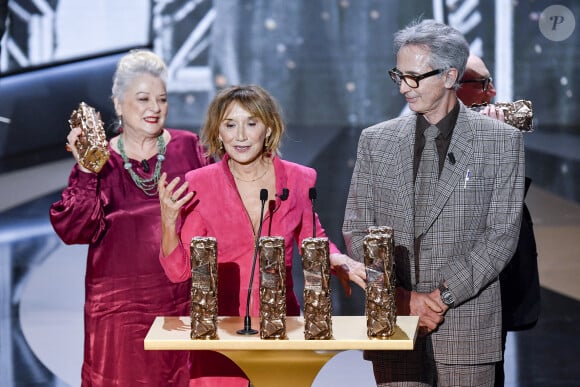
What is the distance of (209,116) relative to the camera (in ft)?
10.9

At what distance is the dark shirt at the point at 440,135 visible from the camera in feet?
11.2

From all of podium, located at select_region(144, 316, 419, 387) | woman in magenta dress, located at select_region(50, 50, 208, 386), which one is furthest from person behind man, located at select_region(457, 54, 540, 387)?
woman in magenta dress, located at select_region(50, 50, 208, 386)

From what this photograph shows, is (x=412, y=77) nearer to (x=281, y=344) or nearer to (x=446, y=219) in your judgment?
(x=446, y=219)

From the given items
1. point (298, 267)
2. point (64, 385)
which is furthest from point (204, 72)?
point (64, 385)

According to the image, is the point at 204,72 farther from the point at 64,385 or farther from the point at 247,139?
the point at 247,139

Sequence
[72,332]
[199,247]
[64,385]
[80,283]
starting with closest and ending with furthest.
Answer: [199,247]
[64,385]
[72,332]
[80,283]

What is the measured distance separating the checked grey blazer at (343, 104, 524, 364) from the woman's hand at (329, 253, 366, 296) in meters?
0.11

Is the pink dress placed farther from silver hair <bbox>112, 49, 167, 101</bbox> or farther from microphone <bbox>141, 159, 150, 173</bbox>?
silver hair <bbox>112, 49, 167, 101</bbox>

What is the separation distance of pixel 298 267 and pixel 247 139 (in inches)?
165

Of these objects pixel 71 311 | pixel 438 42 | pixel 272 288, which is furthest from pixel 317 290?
pixel 71 311

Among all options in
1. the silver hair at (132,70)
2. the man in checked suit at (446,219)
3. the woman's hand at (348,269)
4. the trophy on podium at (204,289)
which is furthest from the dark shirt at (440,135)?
the silver hair at (132,70)

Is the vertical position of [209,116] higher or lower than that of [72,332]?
higher

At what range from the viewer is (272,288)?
2873mm

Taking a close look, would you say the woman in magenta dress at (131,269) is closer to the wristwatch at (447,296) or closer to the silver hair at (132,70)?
the silver hair at (132,70)
